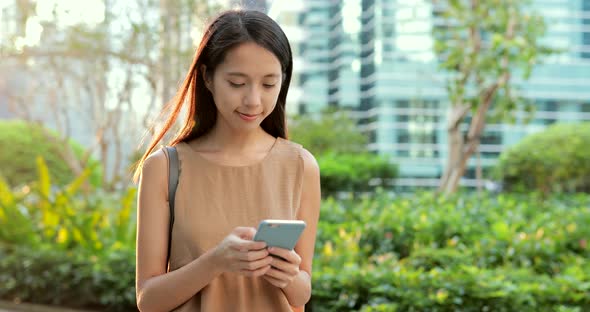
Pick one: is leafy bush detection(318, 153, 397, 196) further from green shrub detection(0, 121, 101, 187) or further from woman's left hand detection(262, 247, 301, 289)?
woman's left hand detection(262, 247, 301, 289)

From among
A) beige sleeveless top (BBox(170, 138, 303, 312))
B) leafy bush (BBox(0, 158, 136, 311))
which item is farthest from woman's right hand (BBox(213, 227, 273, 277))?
leafy bush (BBox(0, 158, 136, 311))

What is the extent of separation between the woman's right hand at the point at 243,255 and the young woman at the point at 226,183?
0.04 meters

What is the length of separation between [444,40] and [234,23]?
35.4 ft

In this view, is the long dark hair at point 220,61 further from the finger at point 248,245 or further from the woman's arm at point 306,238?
the finger at point 248,245

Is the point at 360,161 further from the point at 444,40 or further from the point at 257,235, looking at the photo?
the point at 257,235

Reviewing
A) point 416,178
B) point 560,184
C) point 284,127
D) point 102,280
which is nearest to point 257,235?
point 284,127

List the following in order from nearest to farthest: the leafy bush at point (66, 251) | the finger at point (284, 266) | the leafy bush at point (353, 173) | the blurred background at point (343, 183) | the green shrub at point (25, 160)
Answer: the finger at point (284, 266), the blurred background at point (343, 183), the leafy bush at point (66, 251), the leafy bush at point (353, 173), the green shrub at point (25, 160)

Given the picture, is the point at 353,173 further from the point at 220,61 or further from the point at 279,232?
the point at 279,232

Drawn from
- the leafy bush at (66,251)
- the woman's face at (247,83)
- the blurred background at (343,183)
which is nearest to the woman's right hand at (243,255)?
the woman's face at (247,83)

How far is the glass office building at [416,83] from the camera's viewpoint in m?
21.6

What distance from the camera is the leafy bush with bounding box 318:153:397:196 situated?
13648 mm

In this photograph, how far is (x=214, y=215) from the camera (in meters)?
1.84

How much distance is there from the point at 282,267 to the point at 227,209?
0.25 m

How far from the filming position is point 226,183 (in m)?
1.87
